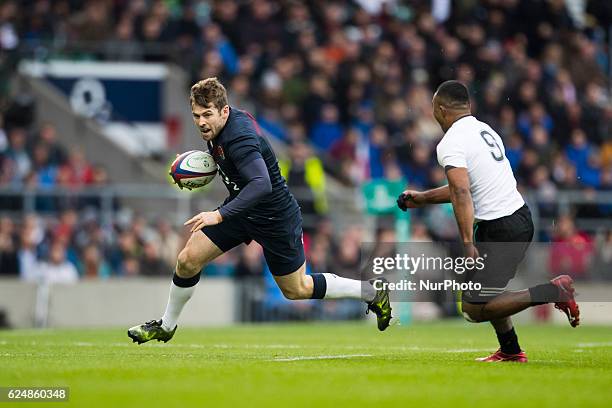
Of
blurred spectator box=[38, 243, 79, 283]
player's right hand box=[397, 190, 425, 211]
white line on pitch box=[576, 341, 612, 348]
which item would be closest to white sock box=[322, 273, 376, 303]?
player's right hand box=[397, 190, 425, 211]

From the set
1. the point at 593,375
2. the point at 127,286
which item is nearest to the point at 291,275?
the point at 593,375

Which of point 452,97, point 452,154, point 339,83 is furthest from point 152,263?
point 452,154

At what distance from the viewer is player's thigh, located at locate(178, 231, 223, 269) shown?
10.4m

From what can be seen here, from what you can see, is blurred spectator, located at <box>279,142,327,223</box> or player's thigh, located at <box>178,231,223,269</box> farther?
blurred spectator, located at <box>279,142,327,223</box>

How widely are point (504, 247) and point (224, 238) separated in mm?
2269

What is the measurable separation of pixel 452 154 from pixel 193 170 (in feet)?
7.17

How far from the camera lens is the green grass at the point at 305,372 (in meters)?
7.14

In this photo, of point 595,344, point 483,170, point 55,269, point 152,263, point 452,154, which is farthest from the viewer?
point 152,263

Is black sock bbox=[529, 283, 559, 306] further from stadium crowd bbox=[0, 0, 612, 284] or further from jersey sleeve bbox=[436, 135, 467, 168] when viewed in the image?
stadium crowd bbox=[0, 0, 612, 284]

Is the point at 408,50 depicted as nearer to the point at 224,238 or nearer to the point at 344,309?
the point at 344,309

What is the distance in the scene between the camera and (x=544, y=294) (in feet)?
30.7

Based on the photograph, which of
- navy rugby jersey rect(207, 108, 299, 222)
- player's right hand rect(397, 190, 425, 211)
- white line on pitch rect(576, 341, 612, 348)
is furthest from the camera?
white line on pitch rect(576, 341, 612, 348)

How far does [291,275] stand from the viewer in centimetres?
1058

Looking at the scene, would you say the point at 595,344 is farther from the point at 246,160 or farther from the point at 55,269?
the point at 55,269
